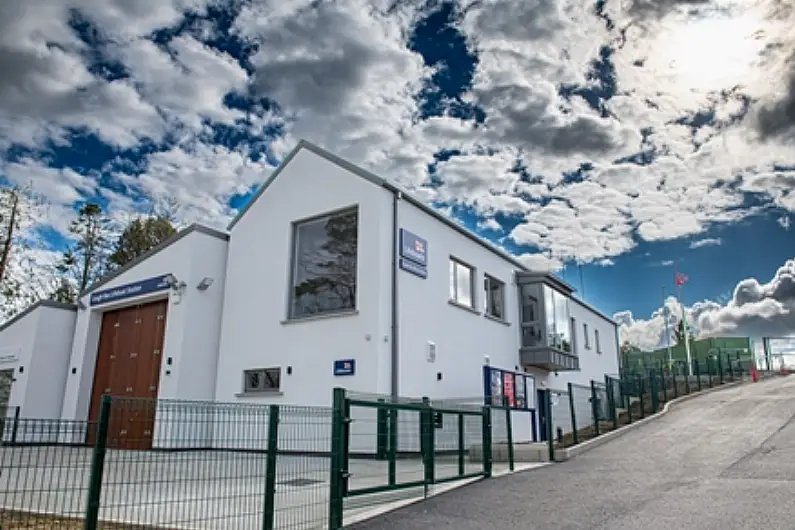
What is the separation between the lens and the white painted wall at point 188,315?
15773 millimetres

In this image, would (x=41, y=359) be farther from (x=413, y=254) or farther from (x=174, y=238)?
(x=413, y=254)

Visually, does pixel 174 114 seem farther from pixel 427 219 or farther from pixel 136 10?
pixel 427 219

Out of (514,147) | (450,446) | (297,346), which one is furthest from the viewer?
(514,147)

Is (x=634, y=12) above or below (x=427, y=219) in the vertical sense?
above

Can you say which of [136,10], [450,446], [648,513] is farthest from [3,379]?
[648,513]

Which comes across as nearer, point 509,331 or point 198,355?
point 198,355

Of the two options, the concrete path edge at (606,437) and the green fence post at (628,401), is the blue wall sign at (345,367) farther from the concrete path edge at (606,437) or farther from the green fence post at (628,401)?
the green fence post at (628,401)

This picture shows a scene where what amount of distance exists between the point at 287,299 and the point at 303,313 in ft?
2.26

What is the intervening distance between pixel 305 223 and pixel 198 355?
4692 mm

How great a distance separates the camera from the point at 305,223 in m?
16.0

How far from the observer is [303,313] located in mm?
15062

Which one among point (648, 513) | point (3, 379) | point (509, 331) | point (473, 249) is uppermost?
point (473, 249)

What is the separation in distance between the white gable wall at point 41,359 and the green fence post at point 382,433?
51.8 ft

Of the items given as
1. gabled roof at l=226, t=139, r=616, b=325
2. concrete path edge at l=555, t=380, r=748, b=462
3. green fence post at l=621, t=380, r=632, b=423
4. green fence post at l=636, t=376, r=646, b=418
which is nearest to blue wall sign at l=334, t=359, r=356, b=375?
gabled roof at l=226, t=139, r=616, b=325
